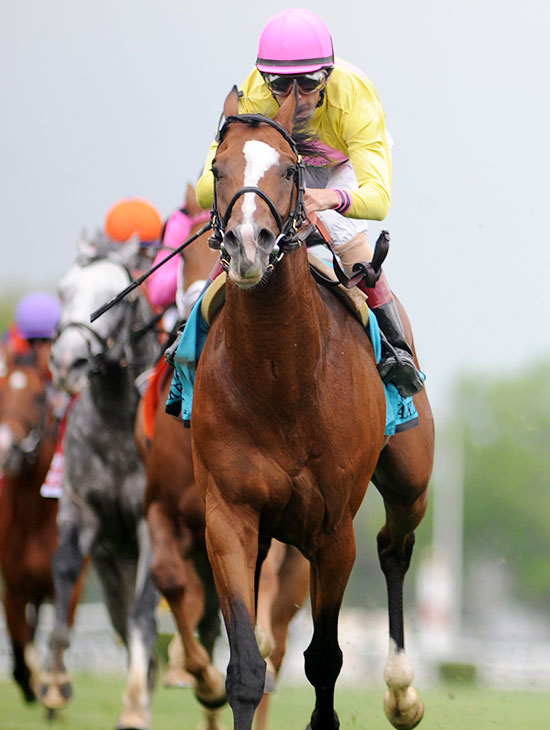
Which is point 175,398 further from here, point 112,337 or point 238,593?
point 112,337

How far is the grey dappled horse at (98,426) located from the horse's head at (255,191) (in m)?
3.81

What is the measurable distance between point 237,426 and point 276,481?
0.84 ft

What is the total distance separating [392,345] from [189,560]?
2056mm

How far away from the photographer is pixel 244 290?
5.37 m

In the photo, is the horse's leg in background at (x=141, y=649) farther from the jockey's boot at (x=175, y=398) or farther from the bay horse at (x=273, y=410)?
the bay horse at (x=273, y=410)

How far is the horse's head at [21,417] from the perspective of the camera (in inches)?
416

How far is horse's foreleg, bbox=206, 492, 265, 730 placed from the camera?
17.6ft

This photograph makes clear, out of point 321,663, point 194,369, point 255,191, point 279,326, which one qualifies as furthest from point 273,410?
point 321,663

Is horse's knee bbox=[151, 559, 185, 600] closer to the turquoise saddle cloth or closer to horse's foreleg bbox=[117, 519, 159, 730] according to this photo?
horse's foreleg bbox=[117, 519, 159, 730]

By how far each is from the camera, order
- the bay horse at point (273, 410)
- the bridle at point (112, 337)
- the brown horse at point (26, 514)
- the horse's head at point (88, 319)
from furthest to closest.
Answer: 1. the brown horse at point (26, 514)
2. the bridle at point (112, 337)
3. the horse's head at point (88, 319)
4. the bay horse at point (273, 410)

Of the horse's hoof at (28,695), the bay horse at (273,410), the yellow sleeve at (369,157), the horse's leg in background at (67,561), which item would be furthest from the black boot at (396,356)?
the horse's hoof at (28,695)

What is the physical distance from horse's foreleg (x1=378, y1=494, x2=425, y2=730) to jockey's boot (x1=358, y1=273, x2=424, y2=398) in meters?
1.07

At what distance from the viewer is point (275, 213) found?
5.06 meters

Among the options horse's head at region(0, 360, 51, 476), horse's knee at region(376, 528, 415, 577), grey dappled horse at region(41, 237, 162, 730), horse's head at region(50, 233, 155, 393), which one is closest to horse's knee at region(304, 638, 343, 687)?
horse's knee at region(376, 528, 415, 577)
